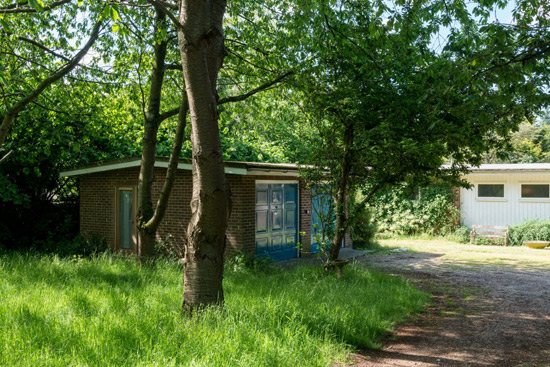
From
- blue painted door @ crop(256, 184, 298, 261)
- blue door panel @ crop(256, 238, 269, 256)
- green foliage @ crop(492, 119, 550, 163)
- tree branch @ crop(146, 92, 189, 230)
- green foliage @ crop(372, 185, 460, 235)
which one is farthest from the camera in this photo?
green foliage @ crop(492, 119, 550, 163)

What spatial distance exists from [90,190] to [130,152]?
2445 mm

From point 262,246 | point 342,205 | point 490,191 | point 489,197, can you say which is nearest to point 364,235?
point 262,246

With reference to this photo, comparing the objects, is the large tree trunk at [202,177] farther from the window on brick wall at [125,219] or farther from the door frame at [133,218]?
the window on brick wall at [125,219]

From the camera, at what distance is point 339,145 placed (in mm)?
9781

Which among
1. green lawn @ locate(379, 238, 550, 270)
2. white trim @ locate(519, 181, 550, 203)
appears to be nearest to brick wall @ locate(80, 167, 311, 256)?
green lawn @ locate(379, 238, 550, 270)

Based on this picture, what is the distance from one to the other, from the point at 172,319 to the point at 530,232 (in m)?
17.0

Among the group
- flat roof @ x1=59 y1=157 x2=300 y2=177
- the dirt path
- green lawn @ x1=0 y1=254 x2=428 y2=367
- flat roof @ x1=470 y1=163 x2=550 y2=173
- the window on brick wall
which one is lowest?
the dirt path

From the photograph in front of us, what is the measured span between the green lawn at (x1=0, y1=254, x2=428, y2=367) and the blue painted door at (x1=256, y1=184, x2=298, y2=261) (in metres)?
3.96

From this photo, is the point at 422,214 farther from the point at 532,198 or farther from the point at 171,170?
the point at 171,170

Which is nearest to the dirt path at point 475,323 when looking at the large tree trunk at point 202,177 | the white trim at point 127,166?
Result: the large tree trunk at point 202,177

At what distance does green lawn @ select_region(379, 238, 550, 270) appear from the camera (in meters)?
14.1

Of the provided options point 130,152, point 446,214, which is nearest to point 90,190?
point 130,152

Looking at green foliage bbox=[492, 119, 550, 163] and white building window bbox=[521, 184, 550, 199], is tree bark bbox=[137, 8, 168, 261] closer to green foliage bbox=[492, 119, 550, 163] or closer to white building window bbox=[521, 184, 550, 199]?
white building window bbox=[521, 184, 550, 199]

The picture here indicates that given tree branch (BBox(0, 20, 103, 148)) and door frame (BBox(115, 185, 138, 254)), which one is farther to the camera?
door frame (BBox(115, 185, 138, 254))
